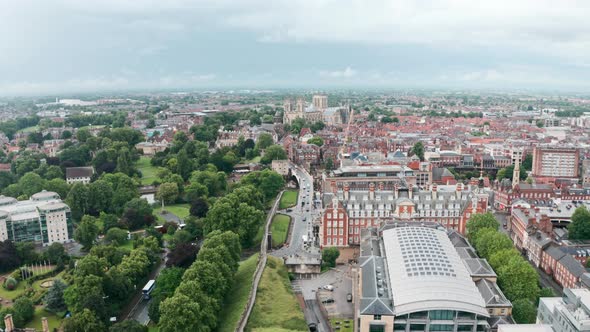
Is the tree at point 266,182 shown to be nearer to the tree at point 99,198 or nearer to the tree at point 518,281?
the tree at point 99,198

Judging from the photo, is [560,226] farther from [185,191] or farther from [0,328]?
[0,328]

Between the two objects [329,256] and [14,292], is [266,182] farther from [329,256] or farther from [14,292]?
[14,292]

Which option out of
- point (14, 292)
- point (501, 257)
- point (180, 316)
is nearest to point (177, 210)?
point (14, 292)

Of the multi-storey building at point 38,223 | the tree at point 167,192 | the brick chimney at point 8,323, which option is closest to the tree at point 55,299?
the brick chimney at point 8,323

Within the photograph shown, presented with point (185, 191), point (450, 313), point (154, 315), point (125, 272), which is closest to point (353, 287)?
point (450, 313)

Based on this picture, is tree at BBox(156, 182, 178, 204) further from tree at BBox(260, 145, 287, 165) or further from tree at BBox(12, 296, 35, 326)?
tree at BBox(12, 296, 35, 326)

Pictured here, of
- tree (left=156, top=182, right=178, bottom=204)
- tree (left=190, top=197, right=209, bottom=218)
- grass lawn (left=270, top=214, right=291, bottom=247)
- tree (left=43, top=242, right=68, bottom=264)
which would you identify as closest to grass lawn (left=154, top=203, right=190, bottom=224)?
tree (left=156, top=182, right=178, bottom=204)
